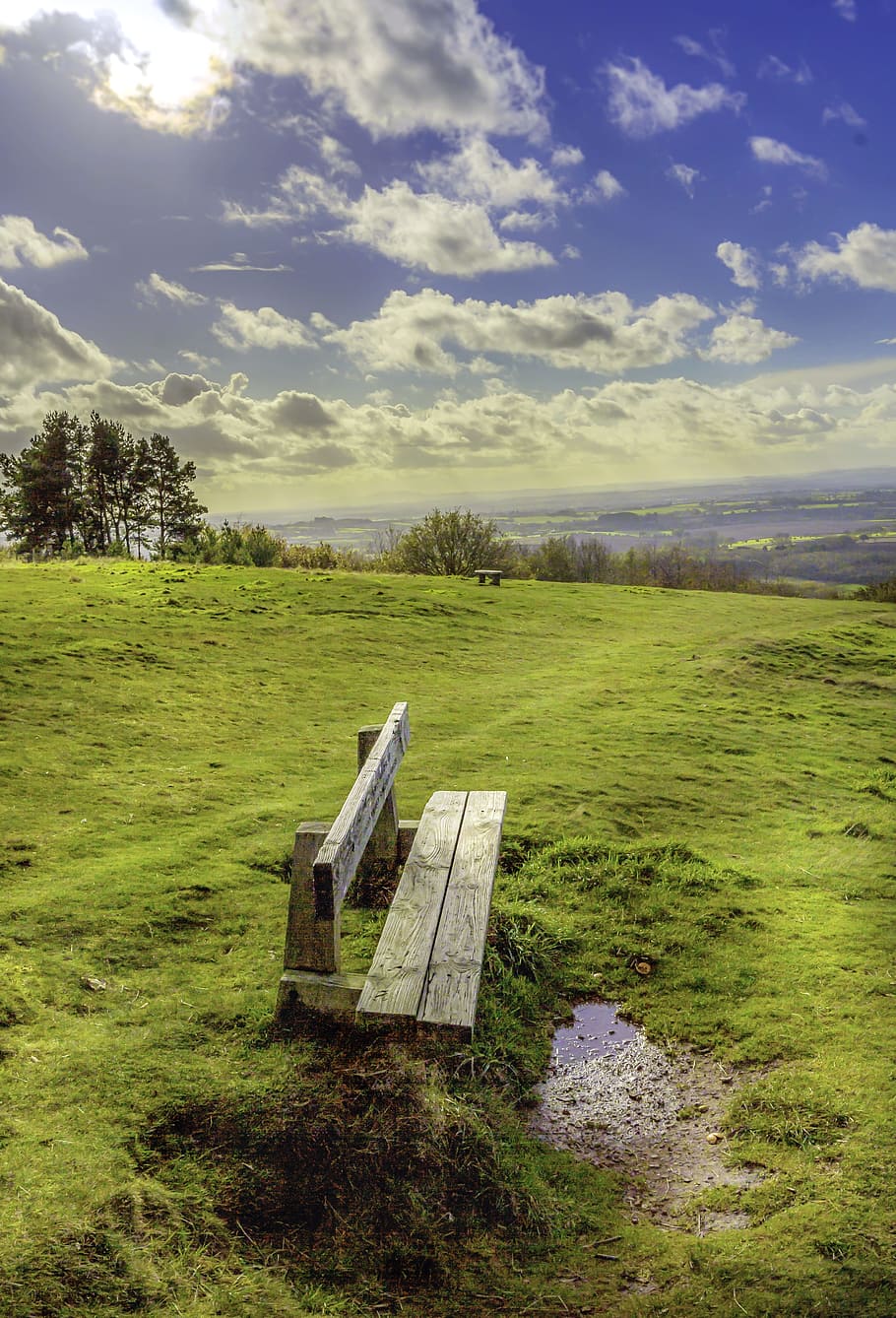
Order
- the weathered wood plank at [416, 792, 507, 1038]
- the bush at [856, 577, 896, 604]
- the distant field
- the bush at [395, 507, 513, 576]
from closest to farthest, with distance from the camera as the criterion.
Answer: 1. the weathered wood plank at [416, 792, 507, 1038]
2. the bush at [856, 577, 896, 604]
3. the bush at [395, 507, 513, 576]
4. the distant field

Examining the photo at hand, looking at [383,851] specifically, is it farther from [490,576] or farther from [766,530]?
[766,530]

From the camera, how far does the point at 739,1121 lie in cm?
409

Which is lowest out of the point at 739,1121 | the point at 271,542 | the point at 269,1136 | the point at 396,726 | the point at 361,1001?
the point at 739,1121

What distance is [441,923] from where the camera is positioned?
14.2 ft

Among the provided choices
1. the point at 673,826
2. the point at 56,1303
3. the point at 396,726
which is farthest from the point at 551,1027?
the point at 673,826

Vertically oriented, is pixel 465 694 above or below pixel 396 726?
below

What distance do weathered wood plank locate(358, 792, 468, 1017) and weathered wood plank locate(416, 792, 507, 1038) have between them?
0.05 m

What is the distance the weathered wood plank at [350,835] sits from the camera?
3.71 metres

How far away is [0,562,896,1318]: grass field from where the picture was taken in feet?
9.86

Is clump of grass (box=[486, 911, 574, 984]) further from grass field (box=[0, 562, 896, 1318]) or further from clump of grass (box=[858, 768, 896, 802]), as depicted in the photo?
clump of grass (box=[858, 768, 896, 802])

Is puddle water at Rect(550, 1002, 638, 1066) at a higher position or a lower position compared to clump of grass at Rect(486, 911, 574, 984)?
lower

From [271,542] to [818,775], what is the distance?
78.0ft

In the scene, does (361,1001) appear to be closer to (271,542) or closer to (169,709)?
(169,709)

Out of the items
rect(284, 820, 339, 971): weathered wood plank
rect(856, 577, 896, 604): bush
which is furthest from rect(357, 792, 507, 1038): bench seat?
rect(856, 577, 896, 604): bush
